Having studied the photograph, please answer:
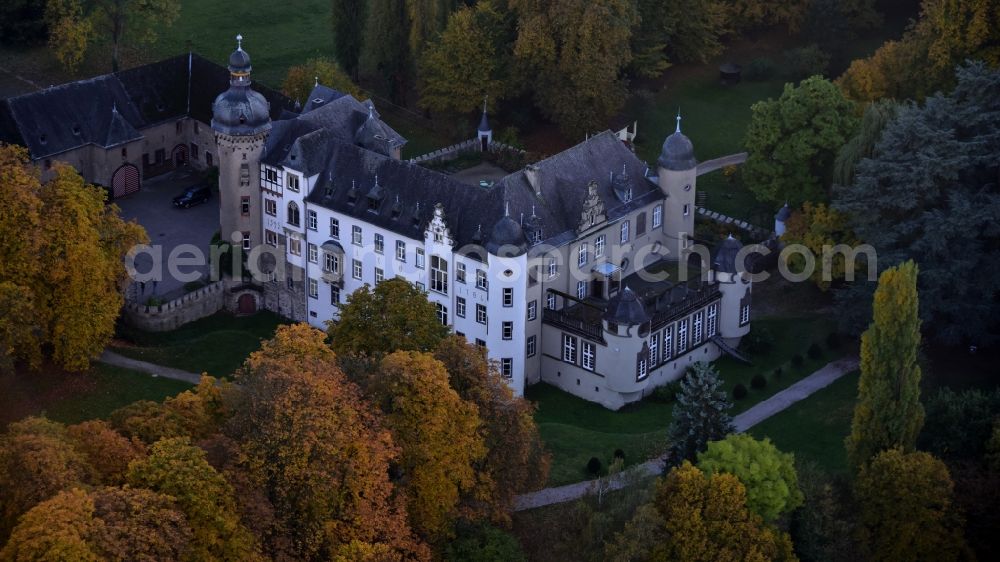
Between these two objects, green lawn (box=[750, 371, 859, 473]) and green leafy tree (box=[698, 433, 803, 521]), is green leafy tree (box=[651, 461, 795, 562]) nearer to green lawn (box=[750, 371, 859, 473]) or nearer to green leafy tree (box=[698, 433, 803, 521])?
green leafy tree (box=[698, 433, 803, 521])

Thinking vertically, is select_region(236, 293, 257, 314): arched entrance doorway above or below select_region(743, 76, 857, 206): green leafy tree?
below

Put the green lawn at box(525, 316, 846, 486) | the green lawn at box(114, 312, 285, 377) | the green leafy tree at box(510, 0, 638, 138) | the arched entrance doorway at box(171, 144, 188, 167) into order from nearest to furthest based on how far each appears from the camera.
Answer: the green lawn at box(525, 316, 846, 486) → the green lawn at box(114, 312, 285, 377) → the green leafy tree at box(510, 0, 638, 138) → the arched entrance doorway at box(171, 144, 188, 167)

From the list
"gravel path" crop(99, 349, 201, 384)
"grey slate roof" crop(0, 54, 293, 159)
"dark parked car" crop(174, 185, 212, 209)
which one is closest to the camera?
"gravel path" crop(99, 349, 201, 384)

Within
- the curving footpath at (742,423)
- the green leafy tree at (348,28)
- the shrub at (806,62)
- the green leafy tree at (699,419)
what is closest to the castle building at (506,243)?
the curving footpath at (742,423)

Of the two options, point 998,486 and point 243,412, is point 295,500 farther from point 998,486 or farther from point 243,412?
point 998,486

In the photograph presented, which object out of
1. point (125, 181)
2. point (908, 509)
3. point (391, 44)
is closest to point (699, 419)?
point (908, 509)

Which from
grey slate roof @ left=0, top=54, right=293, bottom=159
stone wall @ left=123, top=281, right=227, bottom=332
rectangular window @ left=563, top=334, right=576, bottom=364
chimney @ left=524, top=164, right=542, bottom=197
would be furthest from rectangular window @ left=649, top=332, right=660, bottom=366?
grey slate roof @ left=0, top=54, right=293, bottom=159

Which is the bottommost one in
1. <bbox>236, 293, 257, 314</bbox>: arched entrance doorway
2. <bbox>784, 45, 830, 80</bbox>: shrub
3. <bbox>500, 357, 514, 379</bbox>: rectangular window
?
<bbox>236, 293, 257, 314</bbox>: arched entrance doorway

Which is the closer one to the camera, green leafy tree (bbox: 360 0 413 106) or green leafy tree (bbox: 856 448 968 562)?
green leafy tree (bbox: 856 448 968 562)
